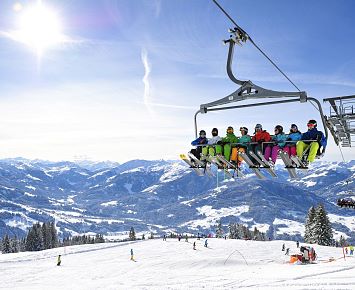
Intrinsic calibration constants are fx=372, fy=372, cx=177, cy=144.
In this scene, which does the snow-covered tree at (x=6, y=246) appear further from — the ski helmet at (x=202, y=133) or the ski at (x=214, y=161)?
the ski at (x=214, y=161)

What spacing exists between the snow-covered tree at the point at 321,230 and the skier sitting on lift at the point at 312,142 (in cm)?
5819

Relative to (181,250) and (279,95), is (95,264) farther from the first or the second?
(279,95)

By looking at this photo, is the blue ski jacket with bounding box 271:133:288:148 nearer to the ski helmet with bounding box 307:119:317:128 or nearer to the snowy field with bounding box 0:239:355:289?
the ski helmet with bounding box 307:119:317:128

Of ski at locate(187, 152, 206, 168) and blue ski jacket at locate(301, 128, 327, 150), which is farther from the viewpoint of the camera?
ski at locate(187, 152, 206, 168)

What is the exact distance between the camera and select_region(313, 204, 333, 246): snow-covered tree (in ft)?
219

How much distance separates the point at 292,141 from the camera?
1341 centimetres

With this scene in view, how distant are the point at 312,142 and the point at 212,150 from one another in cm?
388

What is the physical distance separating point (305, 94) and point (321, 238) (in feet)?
211

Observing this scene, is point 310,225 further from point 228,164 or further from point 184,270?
point 228,164

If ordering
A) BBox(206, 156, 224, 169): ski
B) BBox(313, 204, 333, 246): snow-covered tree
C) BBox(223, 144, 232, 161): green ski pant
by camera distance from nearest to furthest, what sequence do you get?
1. BBox(223, 144, 232, 161): green ski pant
2. BBox(206, 156, 224, 169): ski
3. BBox(313, 204, 333, 246): snow-covered tree

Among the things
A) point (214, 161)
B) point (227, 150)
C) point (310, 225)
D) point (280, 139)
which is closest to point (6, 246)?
point (310, 225)

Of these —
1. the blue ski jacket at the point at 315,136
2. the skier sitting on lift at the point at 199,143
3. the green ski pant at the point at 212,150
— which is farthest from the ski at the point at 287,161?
the skier sitting on lift at the point at 199,143

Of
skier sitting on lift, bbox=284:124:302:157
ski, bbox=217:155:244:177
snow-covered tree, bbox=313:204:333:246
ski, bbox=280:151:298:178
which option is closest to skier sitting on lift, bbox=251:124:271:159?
skier sitting on lift, bbox=284:124:302:157

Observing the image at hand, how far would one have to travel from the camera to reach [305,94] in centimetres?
1030
